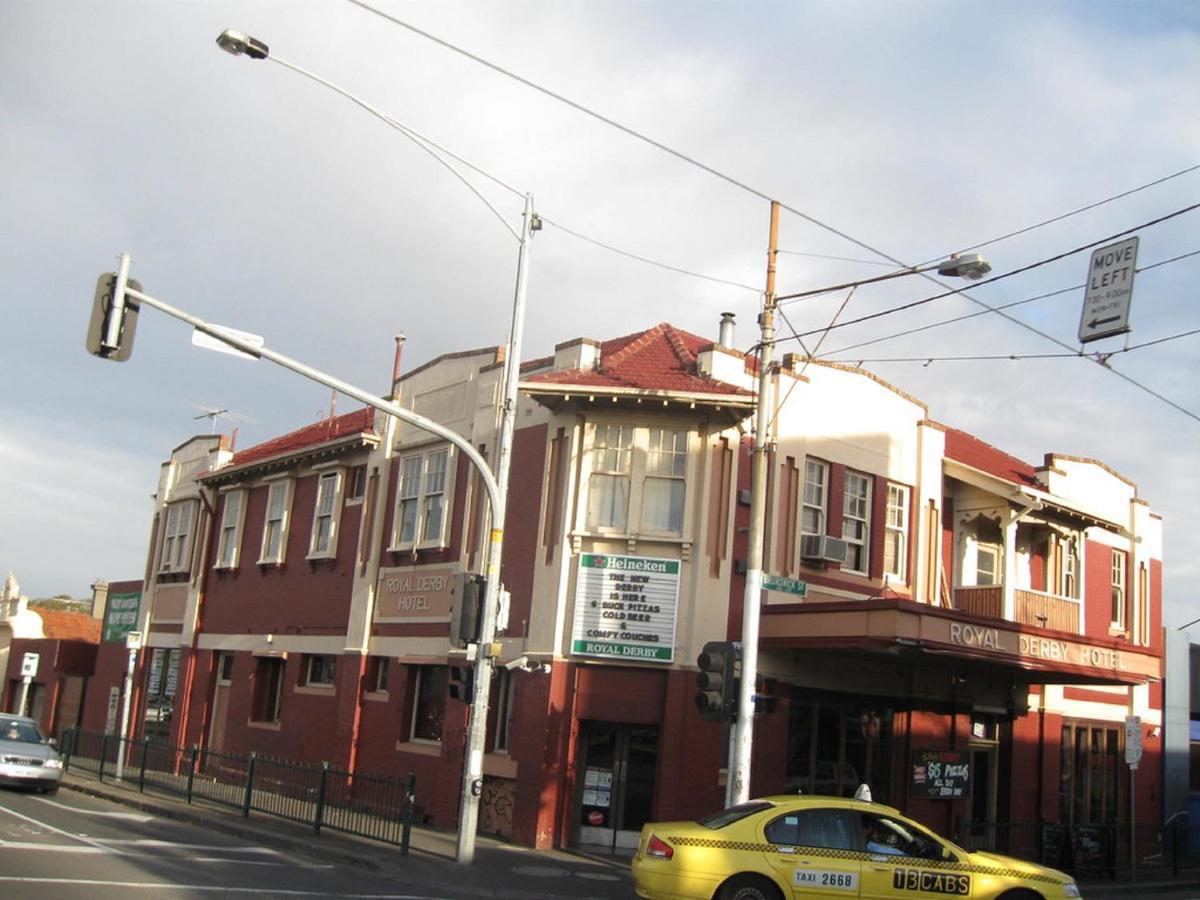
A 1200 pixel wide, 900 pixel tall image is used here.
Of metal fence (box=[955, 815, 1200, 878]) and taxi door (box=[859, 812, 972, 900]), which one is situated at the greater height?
taxi door (box=[859, 812, 972, 900])

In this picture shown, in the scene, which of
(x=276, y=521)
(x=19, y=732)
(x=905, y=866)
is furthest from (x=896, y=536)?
(x=19, y=732)

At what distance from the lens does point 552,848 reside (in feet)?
63.9

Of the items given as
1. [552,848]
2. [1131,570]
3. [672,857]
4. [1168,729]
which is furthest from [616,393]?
[1168,729]

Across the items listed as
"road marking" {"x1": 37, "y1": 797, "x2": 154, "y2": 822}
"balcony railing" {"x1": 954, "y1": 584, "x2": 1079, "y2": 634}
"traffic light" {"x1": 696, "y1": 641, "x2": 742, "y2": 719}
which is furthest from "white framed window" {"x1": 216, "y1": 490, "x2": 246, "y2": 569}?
"traffic light" {"x1": 696, "y1": 641, "x2": 742, "y2": 719}

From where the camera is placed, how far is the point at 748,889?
493 inches

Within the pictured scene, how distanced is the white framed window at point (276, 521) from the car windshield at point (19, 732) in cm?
667

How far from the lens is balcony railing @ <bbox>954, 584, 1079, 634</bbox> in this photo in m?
24.7

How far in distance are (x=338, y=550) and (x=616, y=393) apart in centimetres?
959

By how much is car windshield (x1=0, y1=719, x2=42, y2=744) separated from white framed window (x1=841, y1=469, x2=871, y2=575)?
15949mm

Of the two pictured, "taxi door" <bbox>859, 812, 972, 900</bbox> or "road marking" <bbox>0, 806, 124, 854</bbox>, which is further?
"road marking" <bbox>0, 806, 124, 854</bbox>

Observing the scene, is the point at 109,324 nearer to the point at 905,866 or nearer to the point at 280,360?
the point at 280,360

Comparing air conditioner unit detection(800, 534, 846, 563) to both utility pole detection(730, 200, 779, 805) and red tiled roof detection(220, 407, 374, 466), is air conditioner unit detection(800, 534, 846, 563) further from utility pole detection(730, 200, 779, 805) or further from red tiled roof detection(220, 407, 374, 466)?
red tiled roof detection(220, 407, 374, 466)

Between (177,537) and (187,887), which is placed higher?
(177,537)

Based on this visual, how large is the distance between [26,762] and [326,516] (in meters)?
8.11
